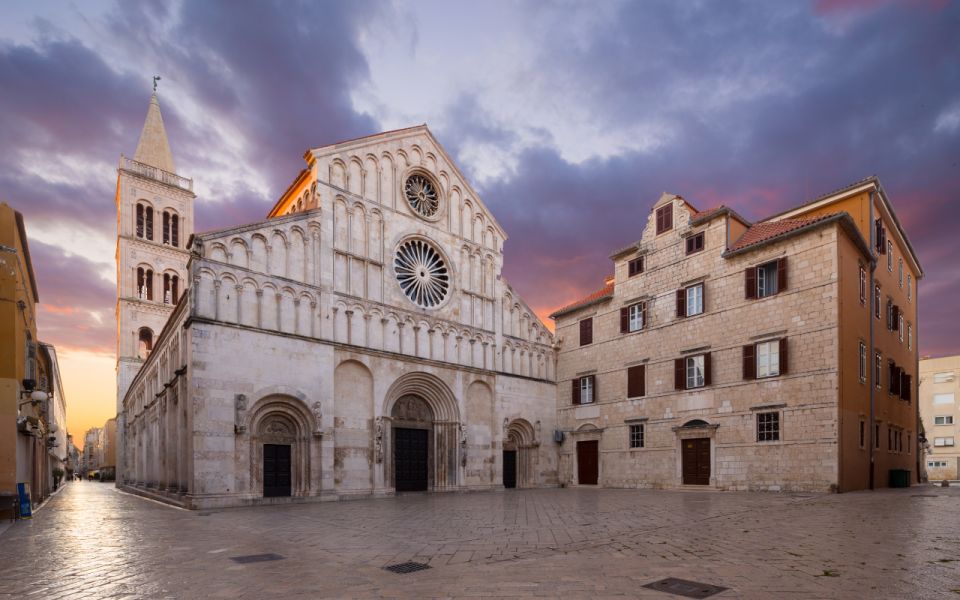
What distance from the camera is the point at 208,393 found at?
20734 mm

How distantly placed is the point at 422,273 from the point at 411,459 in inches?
372

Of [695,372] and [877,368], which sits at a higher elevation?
[877,368]

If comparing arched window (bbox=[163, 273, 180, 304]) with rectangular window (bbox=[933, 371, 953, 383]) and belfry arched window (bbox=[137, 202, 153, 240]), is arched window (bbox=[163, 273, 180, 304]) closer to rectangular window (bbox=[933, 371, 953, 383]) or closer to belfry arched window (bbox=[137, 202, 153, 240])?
belfry arched window (bbox=[137, 202, 153, 240])

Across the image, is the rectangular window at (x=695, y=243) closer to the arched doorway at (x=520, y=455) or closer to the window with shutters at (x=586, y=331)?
the window with shutters at (x=586, y=331)

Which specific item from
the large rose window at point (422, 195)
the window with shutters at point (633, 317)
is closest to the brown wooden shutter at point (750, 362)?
the window with shutters at point (633, 317)

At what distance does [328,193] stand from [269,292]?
5644 millimetres

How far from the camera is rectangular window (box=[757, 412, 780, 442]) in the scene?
23.4 meters

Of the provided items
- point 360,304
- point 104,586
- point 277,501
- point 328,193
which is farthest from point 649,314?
point 104,586

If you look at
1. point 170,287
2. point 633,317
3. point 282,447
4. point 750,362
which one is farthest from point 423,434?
point 170,287

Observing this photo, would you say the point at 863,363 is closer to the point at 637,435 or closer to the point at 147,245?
the point at 637,435

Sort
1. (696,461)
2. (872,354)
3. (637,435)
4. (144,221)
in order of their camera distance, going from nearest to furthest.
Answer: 1. (872,354)
2. (696,461)
3. (637,435)
4. (144,221)

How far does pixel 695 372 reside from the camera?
88.3 feet

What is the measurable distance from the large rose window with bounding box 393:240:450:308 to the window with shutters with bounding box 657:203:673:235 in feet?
37.9

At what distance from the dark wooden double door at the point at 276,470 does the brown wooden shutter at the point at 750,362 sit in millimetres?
19728
